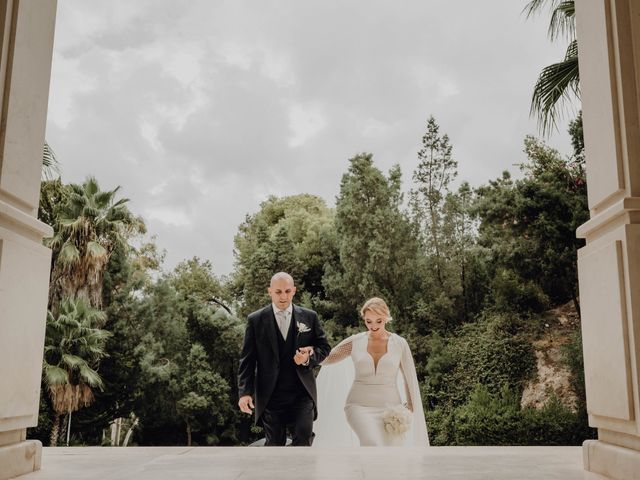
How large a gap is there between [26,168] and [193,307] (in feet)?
70.0

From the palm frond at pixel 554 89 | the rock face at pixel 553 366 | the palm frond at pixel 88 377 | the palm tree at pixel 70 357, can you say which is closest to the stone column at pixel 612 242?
the palm frond at pixel 554 89

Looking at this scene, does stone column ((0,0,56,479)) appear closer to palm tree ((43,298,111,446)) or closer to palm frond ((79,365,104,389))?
palm tree ((43,298,111,446))

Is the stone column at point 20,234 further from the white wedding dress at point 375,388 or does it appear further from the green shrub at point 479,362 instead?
the green shrub at point 479,362

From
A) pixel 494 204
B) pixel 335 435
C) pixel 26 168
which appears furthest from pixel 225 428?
pixel 26 168

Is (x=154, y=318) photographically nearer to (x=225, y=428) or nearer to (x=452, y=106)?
(x=225, y=428)

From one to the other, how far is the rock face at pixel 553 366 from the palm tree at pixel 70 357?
42.3 feet

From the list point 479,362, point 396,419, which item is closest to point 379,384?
point 396,419

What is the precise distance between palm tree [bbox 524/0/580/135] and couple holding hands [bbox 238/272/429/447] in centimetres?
541

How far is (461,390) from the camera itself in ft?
64.5

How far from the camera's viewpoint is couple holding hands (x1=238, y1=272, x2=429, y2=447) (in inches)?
236

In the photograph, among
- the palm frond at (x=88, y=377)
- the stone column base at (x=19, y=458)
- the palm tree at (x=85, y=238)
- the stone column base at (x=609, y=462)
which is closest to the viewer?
the stone column base at (x=609, y=462)

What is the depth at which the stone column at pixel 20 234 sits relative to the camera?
2807mm

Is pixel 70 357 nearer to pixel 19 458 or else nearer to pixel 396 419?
pixel 396 419

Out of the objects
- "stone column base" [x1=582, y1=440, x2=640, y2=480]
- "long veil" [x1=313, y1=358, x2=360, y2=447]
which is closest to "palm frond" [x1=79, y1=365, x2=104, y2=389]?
"long veil" [x1=313, y1=358, x2=360, y2=447]
